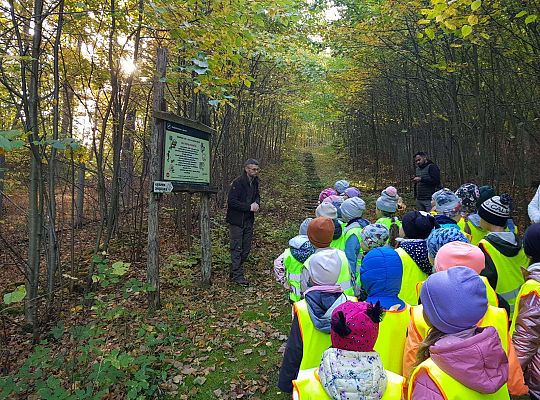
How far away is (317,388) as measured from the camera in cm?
194

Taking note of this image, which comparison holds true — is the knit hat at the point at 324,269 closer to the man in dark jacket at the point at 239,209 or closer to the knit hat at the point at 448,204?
the knit hat at the point at 448,204

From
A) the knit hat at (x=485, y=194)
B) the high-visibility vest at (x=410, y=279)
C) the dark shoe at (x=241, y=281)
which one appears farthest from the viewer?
the dark shoe at (x=241, y=281)

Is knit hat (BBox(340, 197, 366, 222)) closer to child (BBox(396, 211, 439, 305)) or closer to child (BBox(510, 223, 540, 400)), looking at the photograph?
child (BBox(396, 211, 439, 305))

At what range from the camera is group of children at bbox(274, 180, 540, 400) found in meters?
1.79

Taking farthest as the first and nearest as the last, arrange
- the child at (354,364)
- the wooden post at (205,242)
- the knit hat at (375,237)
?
the wooden post at (205,242)
the knit hat at (375,237)
the child at (354,364)

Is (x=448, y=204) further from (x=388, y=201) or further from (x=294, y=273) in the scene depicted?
(x=294, y=273)

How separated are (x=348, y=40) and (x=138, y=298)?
8.37 meters

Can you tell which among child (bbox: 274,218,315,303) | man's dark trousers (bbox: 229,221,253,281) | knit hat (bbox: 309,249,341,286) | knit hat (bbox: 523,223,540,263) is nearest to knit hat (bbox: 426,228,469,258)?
knit hat (bbox: 523,223,540,263)

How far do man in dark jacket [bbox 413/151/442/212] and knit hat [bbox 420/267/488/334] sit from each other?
676 centimetres

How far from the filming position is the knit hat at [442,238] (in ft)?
9.88

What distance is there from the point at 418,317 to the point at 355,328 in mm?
861

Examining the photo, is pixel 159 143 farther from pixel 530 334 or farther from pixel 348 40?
pixel 348 40

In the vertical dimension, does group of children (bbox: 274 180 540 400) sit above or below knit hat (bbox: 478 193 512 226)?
below

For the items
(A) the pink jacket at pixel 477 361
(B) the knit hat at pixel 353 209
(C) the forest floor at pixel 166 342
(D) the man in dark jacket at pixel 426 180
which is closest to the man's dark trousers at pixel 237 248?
(C) the forest floor at pixel 166 342
